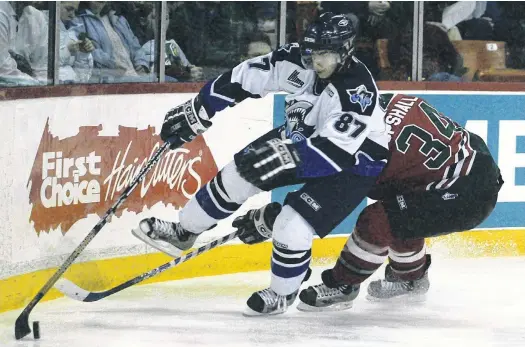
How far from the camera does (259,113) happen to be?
592 cm

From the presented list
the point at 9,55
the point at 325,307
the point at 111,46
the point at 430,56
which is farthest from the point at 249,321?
the point at 430,56

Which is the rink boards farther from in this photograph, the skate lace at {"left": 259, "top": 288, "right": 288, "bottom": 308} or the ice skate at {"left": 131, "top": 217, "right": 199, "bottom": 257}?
the skate lace at {"left": 259, "top": 288, "right": 288, "bottom": 308}

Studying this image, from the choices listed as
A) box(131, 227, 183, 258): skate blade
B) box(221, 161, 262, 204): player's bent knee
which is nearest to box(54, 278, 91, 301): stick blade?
box(131, 227, 183, 258): skate blade

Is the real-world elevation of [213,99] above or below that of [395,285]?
above

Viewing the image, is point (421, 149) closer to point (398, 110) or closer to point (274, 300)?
point (398, 110)

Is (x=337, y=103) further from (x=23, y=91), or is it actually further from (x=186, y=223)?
(x=23, y=91)

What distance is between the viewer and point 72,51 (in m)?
5.54

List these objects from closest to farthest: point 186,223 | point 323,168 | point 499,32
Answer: point 323,168 → point 186,223 → point 499,32

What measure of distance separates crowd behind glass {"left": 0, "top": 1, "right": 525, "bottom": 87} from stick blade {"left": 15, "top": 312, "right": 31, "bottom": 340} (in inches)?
39.8

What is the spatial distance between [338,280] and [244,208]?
2.97 ft

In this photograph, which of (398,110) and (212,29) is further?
(212,29)

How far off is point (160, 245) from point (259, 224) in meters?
0.38

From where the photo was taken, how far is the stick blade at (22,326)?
4453 millimetres

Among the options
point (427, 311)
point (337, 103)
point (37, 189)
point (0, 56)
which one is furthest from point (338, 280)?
point (0, 56)
